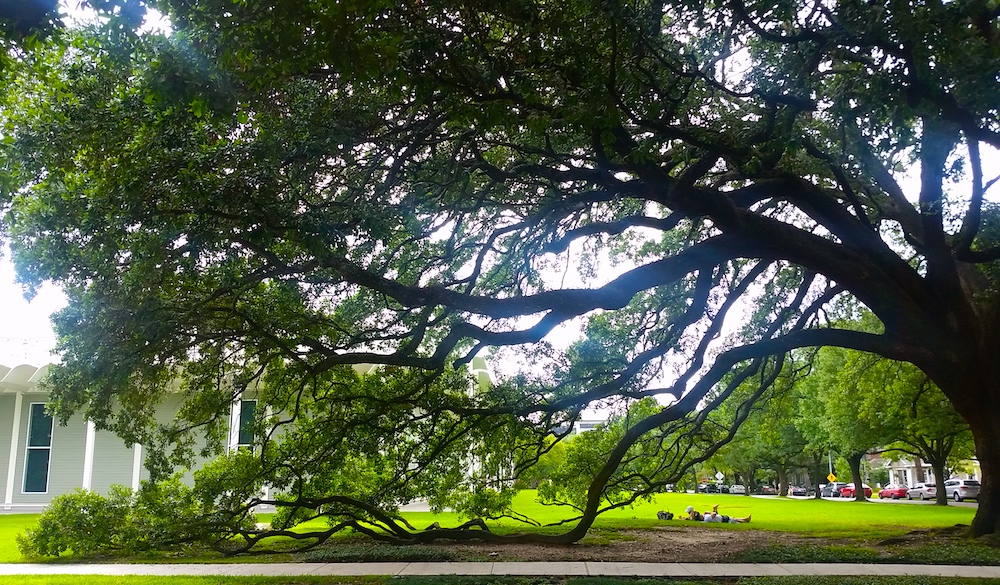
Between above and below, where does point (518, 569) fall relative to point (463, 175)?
below

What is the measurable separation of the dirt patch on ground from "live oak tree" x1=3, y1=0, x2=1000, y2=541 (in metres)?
1.31

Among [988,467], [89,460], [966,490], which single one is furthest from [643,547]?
[966,490]

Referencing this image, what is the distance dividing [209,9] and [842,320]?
670 inches

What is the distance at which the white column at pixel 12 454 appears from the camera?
2550 centimetres

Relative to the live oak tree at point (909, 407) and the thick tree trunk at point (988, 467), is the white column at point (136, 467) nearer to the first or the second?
the live oak tree at point (909, 407)

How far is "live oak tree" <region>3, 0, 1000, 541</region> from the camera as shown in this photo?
6.68 metres

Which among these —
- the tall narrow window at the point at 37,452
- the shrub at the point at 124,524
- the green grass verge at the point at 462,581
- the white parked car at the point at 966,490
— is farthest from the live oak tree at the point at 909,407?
the tall narrow window at the point at 37,452

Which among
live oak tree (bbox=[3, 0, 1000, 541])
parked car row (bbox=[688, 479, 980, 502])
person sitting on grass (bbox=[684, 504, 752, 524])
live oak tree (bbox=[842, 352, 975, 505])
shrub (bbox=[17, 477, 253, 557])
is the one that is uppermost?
live oak tree (bbox=[3, 0, 1000, 541])

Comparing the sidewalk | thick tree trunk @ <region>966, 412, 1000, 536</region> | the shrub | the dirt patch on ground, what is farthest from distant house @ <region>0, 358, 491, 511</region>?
thick tree trunk @ <region>966, 412, 1000, 536</region>

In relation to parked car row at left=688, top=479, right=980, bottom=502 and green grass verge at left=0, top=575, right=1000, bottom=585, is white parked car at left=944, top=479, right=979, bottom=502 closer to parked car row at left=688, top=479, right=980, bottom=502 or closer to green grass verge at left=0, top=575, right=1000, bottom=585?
parked car row at left=688, top=479, right=980, bottom=502

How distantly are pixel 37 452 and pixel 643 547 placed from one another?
75.3ft

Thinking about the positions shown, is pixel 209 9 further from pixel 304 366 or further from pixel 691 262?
pixel 691 262

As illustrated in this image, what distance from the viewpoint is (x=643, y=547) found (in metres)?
13.9

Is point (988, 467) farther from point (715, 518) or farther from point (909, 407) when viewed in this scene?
point (909, 407)
